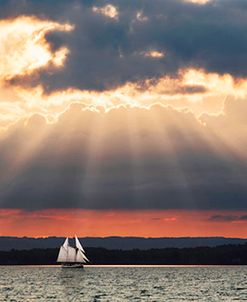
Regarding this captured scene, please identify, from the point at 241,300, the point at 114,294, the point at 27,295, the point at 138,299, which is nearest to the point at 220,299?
the point at 241,300

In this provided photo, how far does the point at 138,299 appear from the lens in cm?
13325

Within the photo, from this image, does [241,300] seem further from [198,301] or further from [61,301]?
[61,301]

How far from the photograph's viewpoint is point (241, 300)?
5182 inches

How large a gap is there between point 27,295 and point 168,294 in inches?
956

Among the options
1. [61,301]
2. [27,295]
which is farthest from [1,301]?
[27,295]

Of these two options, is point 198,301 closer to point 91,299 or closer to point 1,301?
point 91,299

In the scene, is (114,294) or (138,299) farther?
(114,294)

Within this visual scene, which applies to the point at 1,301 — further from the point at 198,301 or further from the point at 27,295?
the point at 198,301

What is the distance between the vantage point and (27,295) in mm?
143875

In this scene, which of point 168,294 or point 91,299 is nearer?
point 91,299

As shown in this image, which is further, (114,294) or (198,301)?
(114,294)

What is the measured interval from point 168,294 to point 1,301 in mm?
34769

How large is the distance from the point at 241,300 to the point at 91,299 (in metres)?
22.8

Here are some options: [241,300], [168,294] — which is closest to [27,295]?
[168,294]
